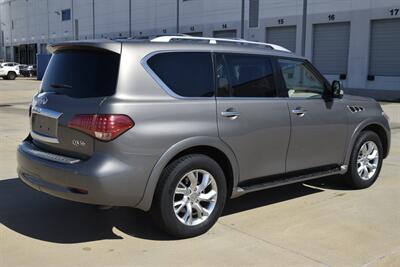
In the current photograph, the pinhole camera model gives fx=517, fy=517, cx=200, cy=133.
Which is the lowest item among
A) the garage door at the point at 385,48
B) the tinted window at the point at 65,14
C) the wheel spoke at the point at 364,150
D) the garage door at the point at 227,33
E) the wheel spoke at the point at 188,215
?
the wheel spoke at the point at 188,215

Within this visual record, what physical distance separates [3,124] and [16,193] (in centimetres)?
781

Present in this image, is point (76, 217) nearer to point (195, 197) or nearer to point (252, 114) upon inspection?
point (195, 197)

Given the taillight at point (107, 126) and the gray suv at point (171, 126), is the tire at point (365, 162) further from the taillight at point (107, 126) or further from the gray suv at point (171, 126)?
the taillight at point (107, 126)

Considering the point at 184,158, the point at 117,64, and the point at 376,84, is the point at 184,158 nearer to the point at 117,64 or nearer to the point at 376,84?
the point at 117,64

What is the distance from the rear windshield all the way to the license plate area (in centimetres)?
22

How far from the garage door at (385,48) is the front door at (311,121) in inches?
961

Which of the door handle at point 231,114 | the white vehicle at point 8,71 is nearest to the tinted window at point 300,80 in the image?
the door handle at point 231,114

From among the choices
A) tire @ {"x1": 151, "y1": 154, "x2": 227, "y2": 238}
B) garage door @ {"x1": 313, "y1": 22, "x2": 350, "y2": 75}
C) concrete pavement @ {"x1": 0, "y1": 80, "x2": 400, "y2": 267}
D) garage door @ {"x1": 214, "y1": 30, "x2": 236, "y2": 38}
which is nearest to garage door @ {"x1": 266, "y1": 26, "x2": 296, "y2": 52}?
garage door @ {"x1": 313, "y1": 22, "x2": 350, "y2": 75}

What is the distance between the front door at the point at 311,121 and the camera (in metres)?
5.72

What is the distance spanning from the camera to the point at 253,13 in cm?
3694

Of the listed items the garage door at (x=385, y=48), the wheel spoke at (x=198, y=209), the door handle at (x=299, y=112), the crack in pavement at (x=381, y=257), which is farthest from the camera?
the garage door at (x=385, y=48)

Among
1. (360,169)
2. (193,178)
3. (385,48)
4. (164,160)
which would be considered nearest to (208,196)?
(193,178)

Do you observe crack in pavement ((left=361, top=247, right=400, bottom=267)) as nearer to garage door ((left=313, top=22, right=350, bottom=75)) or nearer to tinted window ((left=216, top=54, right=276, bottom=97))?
tinted window ((left=216, top=54, right=276, bottom=97))

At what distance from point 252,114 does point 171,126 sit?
1032 mm
